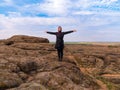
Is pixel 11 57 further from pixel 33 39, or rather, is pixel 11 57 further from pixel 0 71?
pixel 33 39

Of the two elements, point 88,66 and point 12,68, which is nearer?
point 12,68

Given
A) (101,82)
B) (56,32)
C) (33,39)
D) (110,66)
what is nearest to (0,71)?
(56,32)

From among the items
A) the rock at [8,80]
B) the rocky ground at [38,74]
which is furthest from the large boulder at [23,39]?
the rock at [8,80]

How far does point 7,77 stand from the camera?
23.5 meters

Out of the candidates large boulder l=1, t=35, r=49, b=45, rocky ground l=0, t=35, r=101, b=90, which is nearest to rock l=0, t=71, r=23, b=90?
rocky ground l=0, t=35, r=101, b=90

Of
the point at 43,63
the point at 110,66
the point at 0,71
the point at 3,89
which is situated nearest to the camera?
the point at 3,89

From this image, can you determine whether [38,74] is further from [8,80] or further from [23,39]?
[23,39]

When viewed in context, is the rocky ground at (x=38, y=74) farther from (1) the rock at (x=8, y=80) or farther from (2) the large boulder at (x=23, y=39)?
(2) the large boulder at (x=23, y=39)

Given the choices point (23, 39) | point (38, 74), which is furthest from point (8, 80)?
point (23, 39)

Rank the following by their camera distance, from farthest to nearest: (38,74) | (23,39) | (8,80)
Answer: (23,39) → (38,74) → (8,80)

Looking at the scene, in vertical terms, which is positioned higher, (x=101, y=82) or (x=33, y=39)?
(x=33, y=39)

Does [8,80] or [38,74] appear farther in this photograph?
[38,74]

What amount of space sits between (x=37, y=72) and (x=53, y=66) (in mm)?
2374

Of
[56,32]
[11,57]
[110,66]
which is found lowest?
[110,66]
